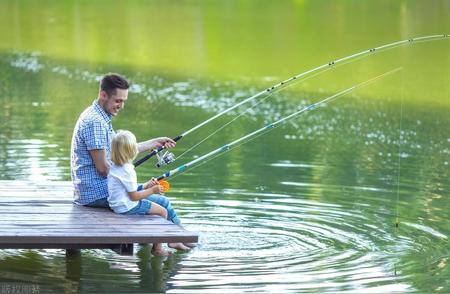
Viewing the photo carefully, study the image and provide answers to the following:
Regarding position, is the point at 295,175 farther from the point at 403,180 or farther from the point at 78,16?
the point at 78,16

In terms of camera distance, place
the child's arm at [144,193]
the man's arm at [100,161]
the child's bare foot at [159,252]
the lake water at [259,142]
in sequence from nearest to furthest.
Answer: the child's arm at [144,193] → the lake water at [259,142] → the man's arm at [100,161] → the child's bare foot at [159,252]

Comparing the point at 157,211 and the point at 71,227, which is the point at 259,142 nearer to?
the point at 157,211

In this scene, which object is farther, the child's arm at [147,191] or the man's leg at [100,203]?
the man's leg at [100,203]

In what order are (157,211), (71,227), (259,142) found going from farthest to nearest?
1. (259,142)
2. (157,211)
3. (71,227)

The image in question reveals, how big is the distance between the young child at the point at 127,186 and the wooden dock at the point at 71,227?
0.25ft

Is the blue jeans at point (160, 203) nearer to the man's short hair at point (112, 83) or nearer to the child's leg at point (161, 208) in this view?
the child's leg at point (161, 208)

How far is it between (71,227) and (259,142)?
19.8 feet

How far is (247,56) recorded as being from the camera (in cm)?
2208

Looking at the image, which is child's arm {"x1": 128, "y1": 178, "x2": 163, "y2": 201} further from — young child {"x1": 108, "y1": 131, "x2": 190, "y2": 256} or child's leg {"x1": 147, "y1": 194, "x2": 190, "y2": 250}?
child's leg {"x1": 147, "y1": 194, "x2": 190, "y2": 250}

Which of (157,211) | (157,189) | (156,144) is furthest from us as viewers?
(156,144)

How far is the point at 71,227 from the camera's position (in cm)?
788

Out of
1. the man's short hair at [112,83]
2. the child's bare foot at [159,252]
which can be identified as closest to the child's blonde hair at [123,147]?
the man's short hair at [112,83]

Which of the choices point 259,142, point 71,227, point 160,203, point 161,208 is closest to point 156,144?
point 160,203

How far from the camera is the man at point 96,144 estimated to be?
8453mm
